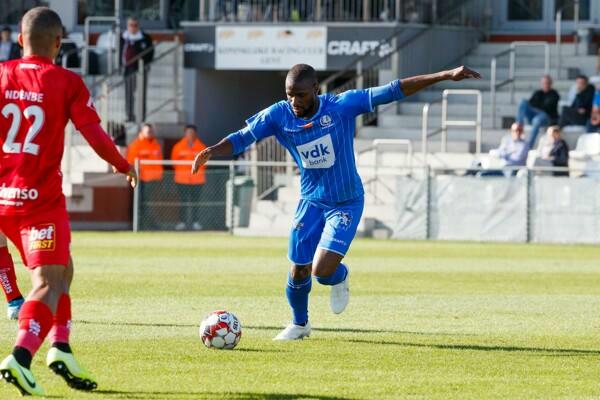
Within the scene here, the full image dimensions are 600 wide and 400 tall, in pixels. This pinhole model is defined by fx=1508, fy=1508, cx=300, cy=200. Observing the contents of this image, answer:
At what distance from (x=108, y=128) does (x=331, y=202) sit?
21.2m

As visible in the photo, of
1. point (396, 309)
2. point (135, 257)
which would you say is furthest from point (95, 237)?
point (396, 309)

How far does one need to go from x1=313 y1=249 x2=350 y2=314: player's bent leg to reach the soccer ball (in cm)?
99

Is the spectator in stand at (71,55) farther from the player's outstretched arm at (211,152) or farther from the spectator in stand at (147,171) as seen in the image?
the player's outstretched arm at (211,152)

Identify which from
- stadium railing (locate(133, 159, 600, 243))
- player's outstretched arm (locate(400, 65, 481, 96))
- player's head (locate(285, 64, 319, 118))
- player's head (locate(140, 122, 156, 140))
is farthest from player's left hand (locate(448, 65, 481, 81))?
player's head (locate(140, 122, 156, 140))

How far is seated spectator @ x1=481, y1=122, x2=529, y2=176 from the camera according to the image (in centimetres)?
2752

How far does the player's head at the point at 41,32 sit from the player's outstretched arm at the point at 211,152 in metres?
2.36

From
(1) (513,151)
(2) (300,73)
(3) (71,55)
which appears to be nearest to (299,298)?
(2) (300,73)

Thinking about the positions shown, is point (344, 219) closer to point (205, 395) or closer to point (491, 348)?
point (491, 348)

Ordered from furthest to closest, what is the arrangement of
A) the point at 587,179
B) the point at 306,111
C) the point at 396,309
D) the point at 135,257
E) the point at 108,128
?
the point at 108,128 < the point at 587,179 < the point at 135,257 < the point at 396,309 < the point at 306,111

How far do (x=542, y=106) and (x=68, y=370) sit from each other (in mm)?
21982

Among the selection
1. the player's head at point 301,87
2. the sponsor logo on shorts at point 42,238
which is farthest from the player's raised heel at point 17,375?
the player's head at point 301,87

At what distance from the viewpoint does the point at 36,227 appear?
8.54 m

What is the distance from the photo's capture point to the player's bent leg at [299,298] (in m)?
11.7

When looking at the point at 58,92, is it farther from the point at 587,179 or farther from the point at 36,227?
the point at 587,179
